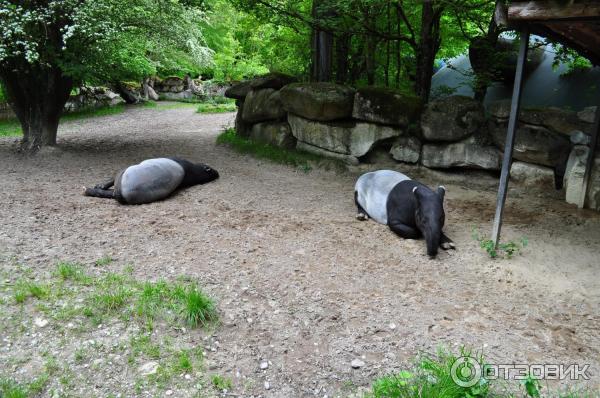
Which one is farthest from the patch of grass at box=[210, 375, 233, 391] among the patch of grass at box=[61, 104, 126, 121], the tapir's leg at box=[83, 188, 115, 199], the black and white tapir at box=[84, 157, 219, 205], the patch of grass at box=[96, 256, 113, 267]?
the patch of grass at box=[61, 104, 126, 121]

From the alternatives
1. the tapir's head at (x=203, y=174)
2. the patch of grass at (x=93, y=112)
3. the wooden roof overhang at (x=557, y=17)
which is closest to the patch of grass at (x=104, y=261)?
the tapir's head at (x=203, y=174)

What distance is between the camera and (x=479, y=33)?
8570 mm

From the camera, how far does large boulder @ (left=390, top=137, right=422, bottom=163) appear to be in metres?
7.86

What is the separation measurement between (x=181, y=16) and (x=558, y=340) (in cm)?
843

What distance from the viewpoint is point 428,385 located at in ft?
9.06

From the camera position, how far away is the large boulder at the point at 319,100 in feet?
26.7

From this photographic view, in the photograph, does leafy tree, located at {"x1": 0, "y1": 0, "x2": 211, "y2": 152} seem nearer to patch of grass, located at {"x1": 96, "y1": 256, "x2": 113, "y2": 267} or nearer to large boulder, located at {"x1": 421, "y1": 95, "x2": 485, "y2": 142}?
patch of grass, located at {"x1": 96, "y1": 256, "x2": 113, "y2": 267}

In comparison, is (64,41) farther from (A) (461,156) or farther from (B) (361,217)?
(A) (461,156)

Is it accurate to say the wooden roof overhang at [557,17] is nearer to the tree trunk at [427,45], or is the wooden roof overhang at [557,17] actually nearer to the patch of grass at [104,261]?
the tree trunk at [427,45]

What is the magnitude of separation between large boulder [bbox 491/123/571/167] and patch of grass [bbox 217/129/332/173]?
3.33 m

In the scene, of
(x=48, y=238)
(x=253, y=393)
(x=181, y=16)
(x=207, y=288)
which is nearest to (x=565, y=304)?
(x=253, y=393)

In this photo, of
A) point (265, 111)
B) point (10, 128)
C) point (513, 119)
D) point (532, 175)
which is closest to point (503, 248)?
point (513, 119)

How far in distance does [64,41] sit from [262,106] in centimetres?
385

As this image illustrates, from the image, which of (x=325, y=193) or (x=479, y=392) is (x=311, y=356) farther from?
(x=325, y=193)
